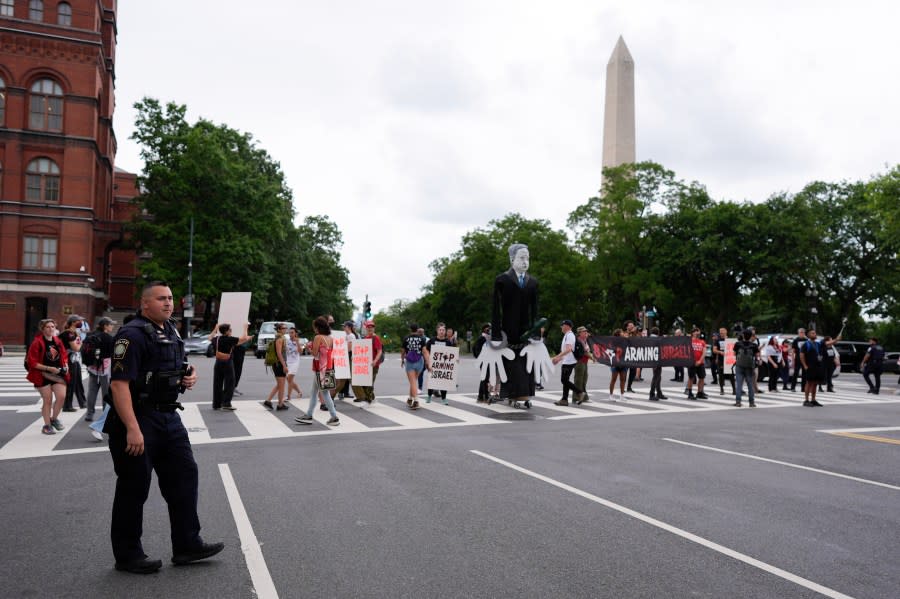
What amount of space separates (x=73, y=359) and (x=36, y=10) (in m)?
42.7

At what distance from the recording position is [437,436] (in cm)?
1115

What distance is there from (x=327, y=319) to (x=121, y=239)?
46.4 meters

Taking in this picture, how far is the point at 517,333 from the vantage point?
545 inches

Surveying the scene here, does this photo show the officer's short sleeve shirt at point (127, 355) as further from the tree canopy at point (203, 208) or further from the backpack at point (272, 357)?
the tree canopy at point (203, 208)

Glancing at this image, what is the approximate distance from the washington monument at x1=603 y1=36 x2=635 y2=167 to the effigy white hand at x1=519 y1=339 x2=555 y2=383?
4347 centimetres

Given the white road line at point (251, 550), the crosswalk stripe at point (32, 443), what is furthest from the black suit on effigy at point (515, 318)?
the crosswalk stripe at point (32, 443)

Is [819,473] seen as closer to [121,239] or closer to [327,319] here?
[327,319]

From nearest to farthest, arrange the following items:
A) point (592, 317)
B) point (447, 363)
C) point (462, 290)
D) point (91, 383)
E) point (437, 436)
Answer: point (437, 436) → point (91, 383) → point (447, 363) → point (592, 317) → point (462, 290)

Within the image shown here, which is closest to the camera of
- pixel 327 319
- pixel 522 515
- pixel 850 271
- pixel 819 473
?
pixel 522 515

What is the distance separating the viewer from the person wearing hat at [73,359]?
12.5 meters

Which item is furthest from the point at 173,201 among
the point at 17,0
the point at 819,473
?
the point at 819,473

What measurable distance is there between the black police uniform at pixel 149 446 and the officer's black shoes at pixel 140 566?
0.03 metres

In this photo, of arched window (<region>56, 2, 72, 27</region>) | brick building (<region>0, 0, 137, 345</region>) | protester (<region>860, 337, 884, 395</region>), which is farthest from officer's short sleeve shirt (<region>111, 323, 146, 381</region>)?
arched window (<region>56, 2, 72, 27</region>)


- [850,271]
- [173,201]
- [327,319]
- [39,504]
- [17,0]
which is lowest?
[39,504]
